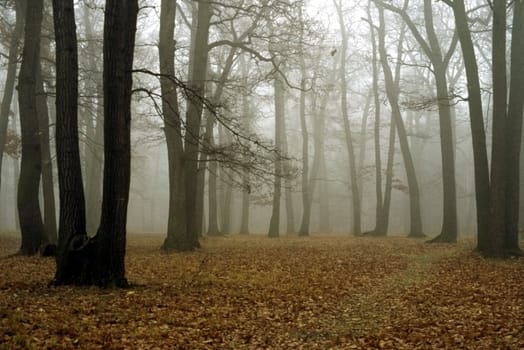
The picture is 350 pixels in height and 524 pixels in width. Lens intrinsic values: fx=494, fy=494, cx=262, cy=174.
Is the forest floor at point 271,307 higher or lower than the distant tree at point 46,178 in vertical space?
lower

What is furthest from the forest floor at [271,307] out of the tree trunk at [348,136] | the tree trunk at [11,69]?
the tree trunk at [348,136]

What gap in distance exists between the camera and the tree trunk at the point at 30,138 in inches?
493

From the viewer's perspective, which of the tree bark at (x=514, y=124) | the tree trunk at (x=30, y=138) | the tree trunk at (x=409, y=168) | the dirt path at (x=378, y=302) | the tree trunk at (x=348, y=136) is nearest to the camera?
the dirt path at (x=378, y=302)

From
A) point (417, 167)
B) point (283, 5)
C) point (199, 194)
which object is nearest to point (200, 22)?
point (283, 5)

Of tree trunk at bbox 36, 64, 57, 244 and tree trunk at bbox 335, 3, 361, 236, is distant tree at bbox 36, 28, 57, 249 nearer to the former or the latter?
tree trunk at bbox 36, 64, 57, 244

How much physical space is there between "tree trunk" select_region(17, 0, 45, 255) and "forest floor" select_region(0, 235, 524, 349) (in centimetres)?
138

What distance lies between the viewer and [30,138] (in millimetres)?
12781

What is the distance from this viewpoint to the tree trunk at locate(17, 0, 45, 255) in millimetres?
12531

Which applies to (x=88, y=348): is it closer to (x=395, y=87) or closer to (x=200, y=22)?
(x=200, y=22)

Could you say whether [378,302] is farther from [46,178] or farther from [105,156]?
[46,178]

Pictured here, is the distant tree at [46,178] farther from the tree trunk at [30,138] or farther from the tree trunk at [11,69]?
the tree trunk at [30,138]

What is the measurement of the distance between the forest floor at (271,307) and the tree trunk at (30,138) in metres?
1.38

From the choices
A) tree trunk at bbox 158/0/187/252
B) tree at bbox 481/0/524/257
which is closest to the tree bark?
tree at bbox 481/0/524/257

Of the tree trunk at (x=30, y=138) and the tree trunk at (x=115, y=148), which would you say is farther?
the tree trunk at (x=30, y=138)
